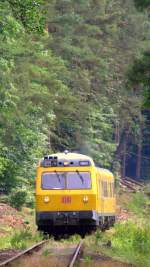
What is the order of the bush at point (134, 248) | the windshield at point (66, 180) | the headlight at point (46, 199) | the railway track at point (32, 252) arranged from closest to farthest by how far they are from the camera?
the railway track at point (32, 252), the bush at point (134, 248), the headlight at point (46, 199), the windshield at point (66, 180)

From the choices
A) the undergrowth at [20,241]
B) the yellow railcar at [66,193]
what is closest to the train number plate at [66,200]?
the yellow railcar at [66,193]

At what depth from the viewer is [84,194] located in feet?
84.2

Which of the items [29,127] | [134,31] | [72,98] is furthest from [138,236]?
[134,31]

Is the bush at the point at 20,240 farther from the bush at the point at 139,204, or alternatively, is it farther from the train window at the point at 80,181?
the bush at the point at 139,204

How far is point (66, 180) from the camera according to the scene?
2577 cm

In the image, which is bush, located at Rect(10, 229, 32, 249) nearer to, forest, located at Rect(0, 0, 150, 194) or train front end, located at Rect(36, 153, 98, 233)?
train front end, located at Rect(36, 153, 98, 233)

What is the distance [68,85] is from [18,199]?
1512cm

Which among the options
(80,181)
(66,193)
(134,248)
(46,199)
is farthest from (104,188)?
(134,248)

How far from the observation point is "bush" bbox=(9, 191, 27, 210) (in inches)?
1501

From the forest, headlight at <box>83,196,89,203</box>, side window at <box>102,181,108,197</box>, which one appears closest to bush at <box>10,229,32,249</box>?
headlight at <box>83,196,89,203</box>

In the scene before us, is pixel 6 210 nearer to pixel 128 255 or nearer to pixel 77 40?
pixel 128 255

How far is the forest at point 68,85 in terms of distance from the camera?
3794 centimetres

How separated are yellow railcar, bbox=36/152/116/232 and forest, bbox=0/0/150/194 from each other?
5.24 metres

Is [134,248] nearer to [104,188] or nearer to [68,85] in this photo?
[104,188]
